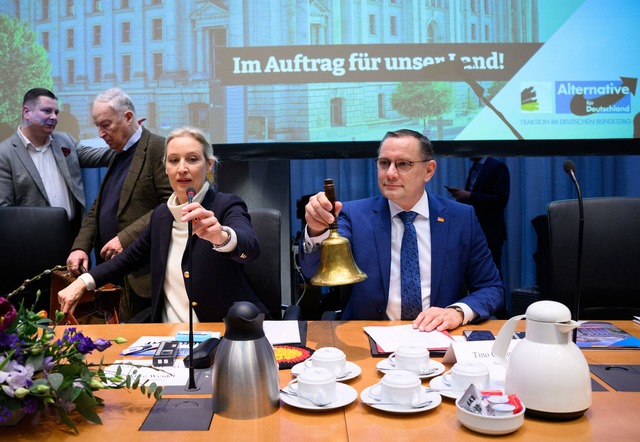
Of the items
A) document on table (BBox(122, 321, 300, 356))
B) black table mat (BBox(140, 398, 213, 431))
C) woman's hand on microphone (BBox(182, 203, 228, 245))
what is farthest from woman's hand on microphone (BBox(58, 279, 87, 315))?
black table mat (BBox(140, 398, 213, 431))

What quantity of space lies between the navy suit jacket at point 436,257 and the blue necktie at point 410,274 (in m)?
0.05

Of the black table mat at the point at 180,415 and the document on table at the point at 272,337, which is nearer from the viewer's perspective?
the black table mat at the point at 180,415

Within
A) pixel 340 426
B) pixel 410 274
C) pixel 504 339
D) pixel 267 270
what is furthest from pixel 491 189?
pixel 340 426

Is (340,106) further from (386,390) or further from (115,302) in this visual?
(386,390)

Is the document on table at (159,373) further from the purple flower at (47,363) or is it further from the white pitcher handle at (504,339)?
the white pitcher handle at (504,339)

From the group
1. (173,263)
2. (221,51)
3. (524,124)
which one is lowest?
(173,263)

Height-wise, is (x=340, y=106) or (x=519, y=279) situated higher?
(x=340, y=106)

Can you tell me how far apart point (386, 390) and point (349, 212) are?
1.22 metres

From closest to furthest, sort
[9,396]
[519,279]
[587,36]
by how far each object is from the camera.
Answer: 1. [9,396]
2. [587,36]
3. [519,279]

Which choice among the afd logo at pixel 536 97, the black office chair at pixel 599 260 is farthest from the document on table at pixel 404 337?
the afd logo at pixel 536 97

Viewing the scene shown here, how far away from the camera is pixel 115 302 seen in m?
2.76

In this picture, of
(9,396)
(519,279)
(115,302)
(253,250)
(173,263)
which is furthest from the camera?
(519,279)

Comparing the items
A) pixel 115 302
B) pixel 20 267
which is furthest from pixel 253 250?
pixel 20 267

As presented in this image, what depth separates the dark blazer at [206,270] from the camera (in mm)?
2346
